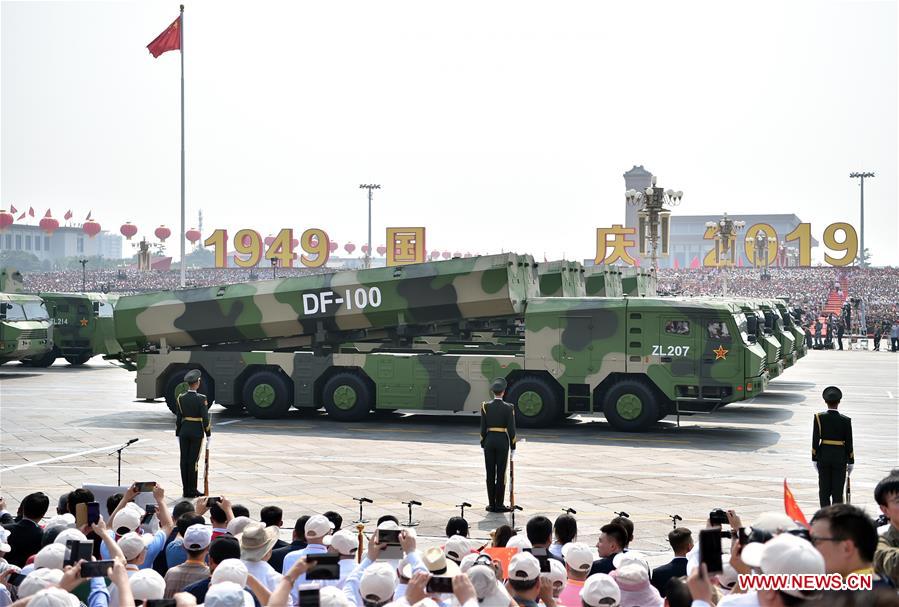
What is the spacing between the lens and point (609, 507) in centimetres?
1298

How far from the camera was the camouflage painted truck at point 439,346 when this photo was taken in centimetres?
1888

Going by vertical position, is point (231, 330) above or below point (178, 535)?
above

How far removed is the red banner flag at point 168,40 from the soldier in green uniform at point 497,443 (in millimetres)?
23763

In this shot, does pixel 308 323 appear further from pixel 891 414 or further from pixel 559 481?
pixel 891 414

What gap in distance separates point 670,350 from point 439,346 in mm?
4139

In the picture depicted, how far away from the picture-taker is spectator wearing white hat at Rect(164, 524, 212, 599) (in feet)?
Result: 21.7

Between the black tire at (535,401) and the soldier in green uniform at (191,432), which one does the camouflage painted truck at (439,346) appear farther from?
the soldier in green uniform at (191,432)

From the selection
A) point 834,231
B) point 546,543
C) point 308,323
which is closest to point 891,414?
point 308,323

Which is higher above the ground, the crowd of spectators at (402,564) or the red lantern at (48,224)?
the red lantern at (48,224)

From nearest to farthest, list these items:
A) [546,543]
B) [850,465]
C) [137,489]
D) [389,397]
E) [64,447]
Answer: [546,543], [137,489], [850,465], [64,447], [389,397]

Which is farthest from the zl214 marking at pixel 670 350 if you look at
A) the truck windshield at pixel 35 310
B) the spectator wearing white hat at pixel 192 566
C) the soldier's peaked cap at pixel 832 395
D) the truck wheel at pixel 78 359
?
the truck wheel at pixel 78 359

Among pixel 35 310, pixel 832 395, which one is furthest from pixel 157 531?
pixel 35 310

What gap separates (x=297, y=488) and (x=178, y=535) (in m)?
6.10

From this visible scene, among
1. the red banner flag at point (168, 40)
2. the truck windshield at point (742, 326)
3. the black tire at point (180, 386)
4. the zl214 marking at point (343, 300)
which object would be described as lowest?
the black tire at point (180, 386)
